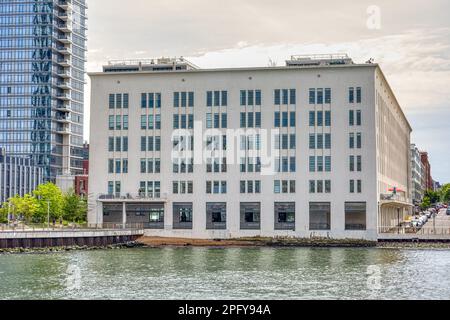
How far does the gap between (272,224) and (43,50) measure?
100509mm

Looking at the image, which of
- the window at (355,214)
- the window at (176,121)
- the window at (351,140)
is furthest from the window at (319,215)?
the window at (176,121)

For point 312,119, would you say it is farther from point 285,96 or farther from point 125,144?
point 125,144

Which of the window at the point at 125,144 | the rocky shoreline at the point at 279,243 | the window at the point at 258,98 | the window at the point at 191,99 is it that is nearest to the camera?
the rocky shoreline at the point at 279,243

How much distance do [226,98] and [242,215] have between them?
53.9 feet

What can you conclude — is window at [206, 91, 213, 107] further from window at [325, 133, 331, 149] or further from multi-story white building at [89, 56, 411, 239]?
window at [325, 133, 331, 149]

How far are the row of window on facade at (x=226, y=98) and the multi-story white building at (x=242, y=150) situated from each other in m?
0.14

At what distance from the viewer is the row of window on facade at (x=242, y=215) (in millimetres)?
98062

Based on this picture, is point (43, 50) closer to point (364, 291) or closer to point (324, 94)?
point (324, 94)

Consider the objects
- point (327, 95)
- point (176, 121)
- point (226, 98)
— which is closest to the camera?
point (327, 95)

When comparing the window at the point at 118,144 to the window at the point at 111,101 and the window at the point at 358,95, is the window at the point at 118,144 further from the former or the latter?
the window at the point at 358,95

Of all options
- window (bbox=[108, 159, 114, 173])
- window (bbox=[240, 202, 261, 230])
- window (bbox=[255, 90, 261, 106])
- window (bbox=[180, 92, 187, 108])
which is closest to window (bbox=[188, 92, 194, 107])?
window (bbox=[180, 92, 187, 108])

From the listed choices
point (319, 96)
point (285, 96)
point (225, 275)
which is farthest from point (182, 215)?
point (225, 275)

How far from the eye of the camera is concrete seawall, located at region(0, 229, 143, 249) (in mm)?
71625

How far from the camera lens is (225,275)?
52.2 metres
